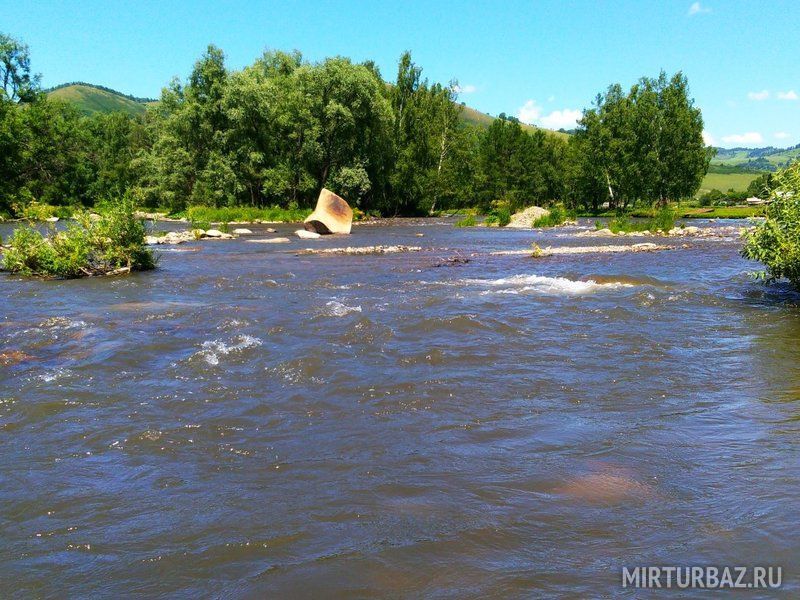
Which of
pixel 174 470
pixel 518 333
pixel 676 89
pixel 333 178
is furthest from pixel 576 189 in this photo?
pixel 174 470

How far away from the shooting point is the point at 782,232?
43.4ft

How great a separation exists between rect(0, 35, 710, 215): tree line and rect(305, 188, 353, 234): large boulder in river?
15.8 metres

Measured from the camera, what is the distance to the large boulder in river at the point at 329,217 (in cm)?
3731

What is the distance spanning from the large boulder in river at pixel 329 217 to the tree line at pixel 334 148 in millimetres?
15784

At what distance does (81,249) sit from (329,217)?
20.4 meters

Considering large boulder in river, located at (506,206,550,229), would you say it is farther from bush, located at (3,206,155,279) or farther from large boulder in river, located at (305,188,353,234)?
bush, located at (3,206,155,279)

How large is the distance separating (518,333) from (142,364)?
21.2 ft

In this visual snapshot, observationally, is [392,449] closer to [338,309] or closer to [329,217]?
[338,309]

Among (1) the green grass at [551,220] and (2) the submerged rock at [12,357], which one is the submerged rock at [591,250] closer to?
(1) the green grass at [551,220]

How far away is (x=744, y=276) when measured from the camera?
1798 cm

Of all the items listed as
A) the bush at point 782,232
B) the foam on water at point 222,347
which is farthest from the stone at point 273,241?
the bush at point 782,232

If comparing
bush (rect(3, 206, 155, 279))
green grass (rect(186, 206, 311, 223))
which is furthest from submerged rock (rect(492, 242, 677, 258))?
green grass (rect(186, 206, 311, 223))

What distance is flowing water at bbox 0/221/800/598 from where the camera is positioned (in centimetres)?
388

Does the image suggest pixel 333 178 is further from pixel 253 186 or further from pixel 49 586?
pixel 49 586
